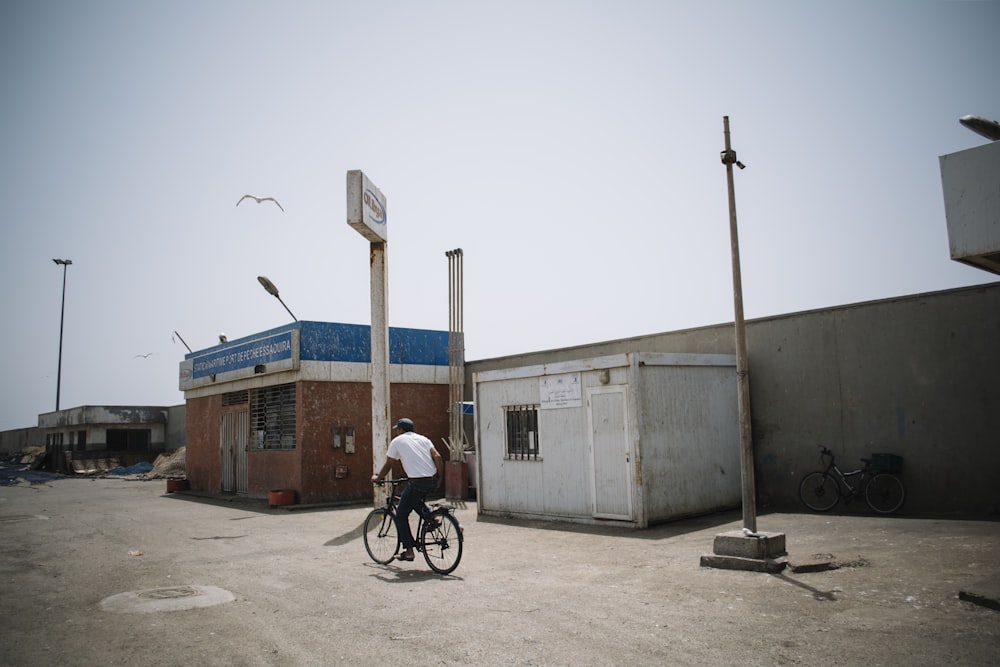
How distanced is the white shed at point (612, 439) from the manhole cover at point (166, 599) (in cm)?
683

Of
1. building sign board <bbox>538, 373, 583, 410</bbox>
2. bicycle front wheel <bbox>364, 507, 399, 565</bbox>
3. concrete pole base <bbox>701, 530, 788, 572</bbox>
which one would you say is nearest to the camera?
concrete pole base <bbox>701, 530, 788, 572</bbox>

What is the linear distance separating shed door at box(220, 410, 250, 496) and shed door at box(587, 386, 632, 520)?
13037mm

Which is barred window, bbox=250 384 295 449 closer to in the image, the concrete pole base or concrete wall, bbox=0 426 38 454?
the concrete pole base

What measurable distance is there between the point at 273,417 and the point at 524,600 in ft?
48.2

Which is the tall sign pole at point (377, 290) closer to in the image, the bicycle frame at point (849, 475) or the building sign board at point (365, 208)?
the building sign board at point (365, 208)

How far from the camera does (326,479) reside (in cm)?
1888

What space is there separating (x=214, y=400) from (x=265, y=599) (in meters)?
18.3

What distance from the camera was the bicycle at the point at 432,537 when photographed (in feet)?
29.1

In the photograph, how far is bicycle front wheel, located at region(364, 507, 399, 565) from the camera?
31.6 feet

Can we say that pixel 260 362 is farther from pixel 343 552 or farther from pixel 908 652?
pixel 908 652

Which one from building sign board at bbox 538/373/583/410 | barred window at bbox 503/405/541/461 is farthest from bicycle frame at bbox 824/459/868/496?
barred window at bbox 503/405/541/461

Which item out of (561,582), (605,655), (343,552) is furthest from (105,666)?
(343,552)

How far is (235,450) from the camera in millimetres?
22797

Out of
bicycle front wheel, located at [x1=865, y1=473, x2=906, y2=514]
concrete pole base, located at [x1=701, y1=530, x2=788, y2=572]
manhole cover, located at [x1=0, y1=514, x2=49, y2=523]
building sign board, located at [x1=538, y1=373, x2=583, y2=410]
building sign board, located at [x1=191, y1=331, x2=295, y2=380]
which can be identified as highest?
building sign board, located at [x1=191, y1=331, x2=295, y2=380]
